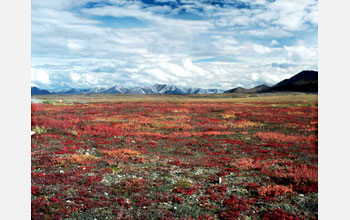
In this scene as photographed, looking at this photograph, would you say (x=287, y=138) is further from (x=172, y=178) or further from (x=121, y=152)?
(x=121, y=152)

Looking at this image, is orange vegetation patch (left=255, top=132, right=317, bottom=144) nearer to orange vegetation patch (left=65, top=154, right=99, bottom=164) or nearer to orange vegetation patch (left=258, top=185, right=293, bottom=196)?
orange vegetation patch (left=258, top=185, right=293, bottom=196)

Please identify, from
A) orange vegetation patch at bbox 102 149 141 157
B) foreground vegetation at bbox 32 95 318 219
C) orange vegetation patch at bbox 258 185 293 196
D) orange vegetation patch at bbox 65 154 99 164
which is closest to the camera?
foreground vegetation at bbox 32 95 318 219

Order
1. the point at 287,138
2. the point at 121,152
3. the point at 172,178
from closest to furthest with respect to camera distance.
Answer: the point at 172,178 < the point at 121,152 < the point at 287,138

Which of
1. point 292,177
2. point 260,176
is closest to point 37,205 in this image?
point 260,176

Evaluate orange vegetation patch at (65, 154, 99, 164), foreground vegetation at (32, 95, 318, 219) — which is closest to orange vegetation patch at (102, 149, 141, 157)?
foreground vegetation at (32, 95, 318, 219)

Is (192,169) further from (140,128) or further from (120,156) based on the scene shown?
(140,128)

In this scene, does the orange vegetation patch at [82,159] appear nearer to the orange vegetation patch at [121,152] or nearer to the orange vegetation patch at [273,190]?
the orange vegetation patch at [121,152]

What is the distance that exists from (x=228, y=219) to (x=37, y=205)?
5836 millimetres

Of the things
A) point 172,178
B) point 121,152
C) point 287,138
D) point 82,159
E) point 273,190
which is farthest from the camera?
point 287,138

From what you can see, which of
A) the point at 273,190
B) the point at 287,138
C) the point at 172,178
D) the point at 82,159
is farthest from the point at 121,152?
the point at 287,138

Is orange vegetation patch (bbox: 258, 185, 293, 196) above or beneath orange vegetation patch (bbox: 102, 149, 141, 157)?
beneath

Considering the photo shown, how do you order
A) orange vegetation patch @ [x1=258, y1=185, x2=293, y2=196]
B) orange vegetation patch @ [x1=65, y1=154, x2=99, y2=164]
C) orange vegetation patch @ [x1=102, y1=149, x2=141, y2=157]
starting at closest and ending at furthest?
1. orange vegetation patch @ [x1=258, y1=185, x2=293, y2=196]
2. orange vegetation patch @ [x1=65, y1=154, x2=99, y2=164]
3. orange vegetation patch @ [x1=102, y1=149, x2=141, y2=157]

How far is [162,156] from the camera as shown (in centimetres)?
1488

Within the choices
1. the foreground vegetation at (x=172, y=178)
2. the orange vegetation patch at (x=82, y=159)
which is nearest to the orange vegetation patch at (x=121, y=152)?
the foreground vegetation at (x=172, y=178)
